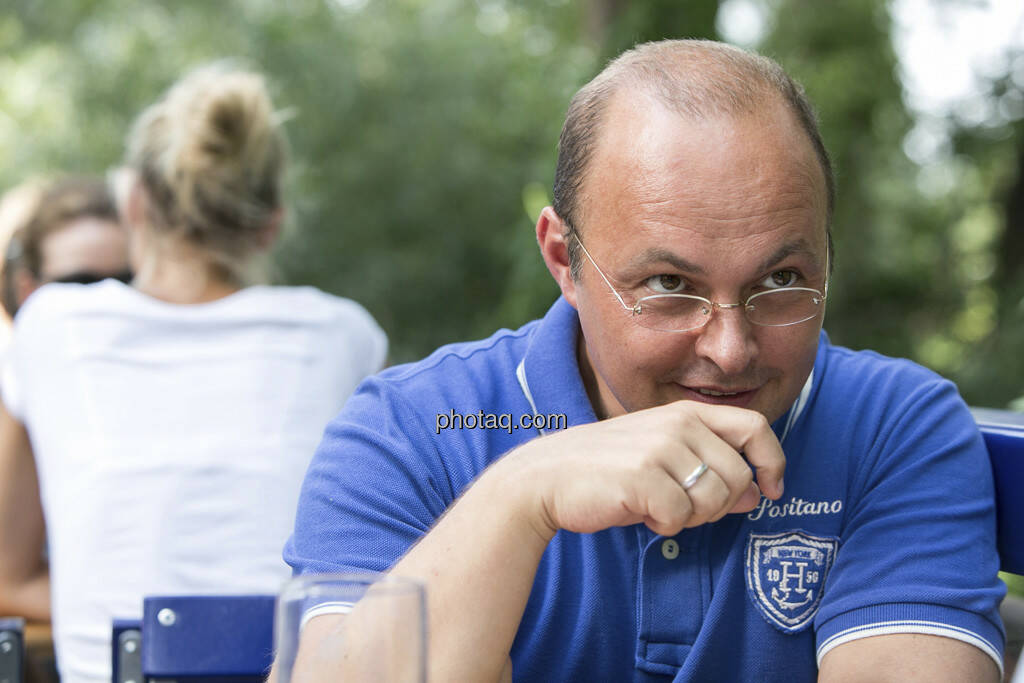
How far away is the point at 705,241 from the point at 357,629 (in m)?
0.80

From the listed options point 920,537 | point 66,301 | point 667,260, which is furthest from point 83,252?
point 920,537

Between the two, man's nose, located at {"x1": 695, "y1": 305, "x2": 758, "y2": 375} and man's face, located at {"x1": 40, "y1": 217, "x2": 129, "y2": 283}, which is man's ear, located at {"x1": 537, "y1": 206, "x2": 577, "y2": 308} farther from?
man's face, located at {"x1": 40, "y1": 217, "x2": 129, "y2": 283}

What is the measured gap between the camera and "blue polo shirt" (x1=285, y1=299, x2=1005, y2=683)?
5.29 ft

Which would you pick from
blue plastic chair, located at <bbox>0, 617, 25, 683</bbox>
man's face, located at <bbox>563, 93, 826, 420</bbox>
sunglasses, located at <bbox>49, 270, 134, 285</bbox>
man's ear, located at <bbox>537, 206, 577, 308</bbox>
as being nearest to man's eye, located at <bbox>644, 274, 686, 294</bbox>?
man's face, located at <bbox>563, 93, 826, 420</bbox>

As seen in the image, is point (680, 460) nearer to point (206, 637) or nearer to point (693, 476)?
point (693, 476)

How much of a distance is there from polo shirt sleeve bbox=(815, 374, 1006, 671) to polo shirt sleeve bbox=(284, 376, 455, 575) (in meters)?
0.62

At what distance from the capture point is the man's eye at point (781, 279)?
1581mm

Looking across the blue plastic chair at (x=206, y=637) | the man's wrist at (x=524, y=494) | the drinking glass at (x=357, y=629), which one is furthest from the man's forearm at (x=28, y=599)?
the drinking glass at (x=357, y=629)

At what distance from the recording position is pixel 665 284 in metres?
1.59

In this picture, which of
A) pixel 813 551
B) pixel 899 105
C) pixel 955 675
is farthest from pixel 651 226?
pixel 899 105

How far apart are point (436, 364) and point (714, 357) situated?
0.50 meters

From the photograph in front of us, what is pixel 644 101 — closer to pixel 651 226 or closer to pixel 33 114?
pixel 651 226

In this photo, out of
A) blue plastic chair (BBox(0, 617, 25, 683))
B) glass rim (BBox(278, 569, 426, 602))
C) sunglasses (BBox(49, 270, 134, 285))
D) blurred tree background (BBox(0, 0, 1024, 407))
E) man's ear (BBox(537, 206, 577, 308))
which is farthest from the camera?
blurred tree background (BBox(0, 0, 1024, 407))

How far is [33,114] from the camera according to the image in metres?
9.09
